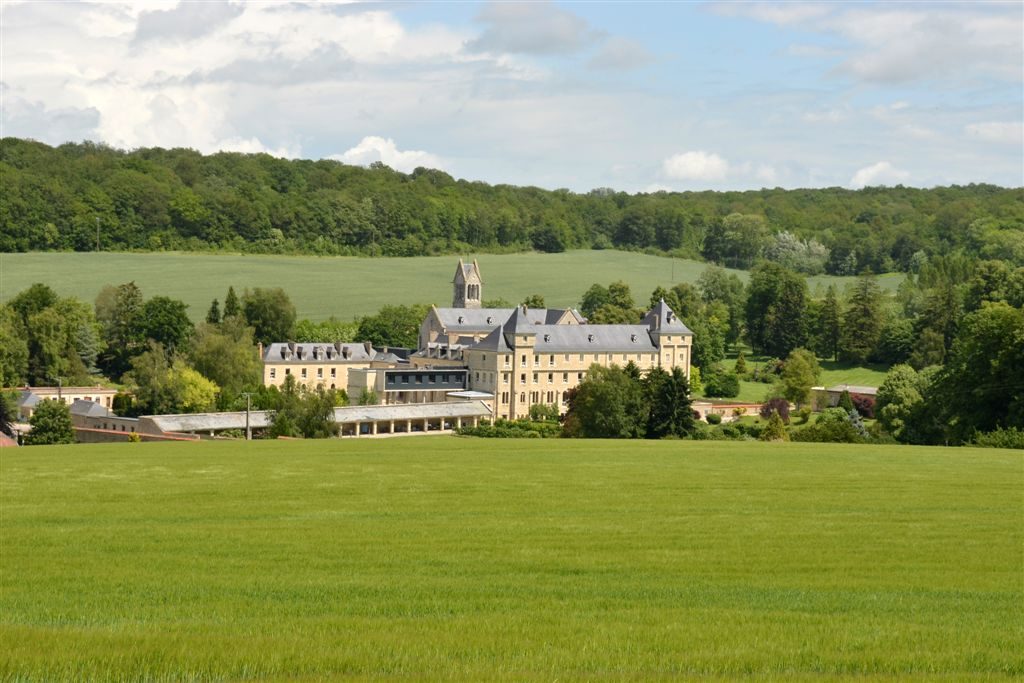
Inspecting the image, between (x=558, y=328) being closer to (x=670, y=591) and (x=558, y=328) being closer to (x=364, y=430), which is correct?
(x=364, y=430)

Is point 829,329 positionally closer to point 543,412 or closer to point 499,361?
point 499,361

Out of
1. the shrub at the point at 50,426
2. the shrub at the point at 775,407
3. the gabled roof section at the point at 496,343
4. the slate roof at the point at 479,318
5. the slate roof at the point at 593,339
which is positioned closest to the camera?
the shrub at the point at 50,426

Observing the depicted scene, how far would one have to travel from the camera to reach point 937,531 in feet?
80.0

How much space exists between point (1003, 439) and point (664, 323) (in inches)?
2800

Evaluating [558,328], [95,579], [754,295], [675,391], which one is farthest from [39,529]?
[754,295]

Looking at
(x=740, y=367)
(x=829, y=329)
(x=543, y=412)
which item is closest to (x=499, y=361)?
(x=543, y=412)

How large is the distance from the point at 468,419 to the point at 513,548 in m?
80.0

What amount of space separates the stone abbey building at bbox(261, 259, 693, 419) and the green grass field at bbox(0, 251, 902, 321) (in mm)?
30469

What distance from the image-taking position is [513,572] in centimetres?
1942

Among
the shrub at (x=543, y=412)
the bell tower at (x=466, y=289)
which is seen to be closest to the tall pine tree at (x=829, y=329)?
the bell tower at (x=466, y=289)

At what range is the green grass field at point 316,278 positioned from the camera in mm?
148125

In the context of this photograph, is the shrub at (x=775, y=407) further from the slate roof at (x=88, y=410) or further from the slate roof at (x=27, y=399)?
the slate roof at (x=27, y=399)

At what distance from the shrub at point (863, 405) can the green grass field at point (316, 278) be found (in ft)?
199

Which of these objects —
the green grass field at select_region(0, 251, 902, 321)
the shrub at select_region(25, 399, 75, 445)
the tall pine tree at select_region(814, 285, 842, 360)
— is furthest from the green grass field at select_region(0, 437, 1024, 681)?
the green grass field at select_region(0, 251, 902, 321)
